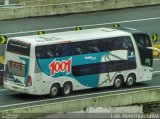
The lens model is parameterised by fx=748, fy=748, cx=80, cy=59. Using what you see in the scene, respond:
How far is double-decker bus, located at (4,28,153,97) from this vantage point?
1363 inches

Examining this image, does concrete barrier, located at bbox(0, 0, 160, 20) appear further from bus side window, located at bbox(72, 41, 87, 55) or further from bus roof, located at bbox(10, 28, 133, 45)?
bus side window, located at bbox(72, 41, 87, 55)

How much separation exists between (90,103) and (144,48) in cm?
700

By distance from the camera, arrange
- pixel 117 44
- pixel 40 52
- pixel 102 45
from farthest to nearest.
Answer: pixel 117 44 → pixel 102 45 → pixel 40 52

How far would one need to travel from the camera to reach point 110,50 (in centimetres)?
3731

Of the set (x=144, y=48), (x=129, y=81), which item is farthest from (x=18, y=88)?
(x=144, y=48)

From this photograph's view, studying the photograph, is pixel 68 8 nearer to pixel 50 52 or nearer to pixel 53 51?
pixel 53 51

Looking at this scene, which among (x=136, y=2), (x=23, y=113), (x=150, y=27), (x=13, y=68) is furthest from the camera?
(x=136, y=2)

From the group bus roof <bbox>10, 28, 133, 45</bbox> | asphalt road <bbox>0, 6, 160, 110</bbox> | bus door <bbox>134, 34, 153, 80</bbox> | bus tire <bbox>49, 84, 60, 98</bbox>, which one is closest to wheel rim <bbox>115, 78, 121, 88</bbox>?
bus door <bbox>134, 34, 153, 80</bbox>

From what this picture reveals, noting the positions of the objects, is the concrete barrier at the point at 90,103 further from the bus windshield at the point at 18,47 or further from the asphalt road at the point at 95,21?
the asphalt road at the point at 95,21

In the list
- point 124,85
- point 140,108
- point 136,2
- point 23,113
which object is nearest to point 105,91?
point 124,85

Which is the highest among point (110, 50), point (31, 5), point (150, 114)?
point (31, 5)

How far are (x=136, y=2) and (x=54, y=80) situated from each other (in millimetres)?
22299

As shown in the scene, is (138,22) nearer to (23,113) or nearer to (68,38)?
(68,38)

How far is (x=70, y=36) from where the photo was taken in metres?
36.4
